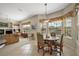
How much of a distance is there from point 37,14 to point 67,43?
84 cm

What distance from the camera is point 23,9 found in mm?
2453

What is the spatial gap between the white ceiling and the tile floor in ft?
1.66

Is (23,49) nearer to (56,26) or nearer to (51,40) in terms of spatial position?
(51,40)

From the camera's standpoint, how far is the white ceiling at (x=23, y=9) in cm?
241

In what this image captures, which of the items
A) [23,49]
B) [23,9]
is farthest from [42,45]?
[23,9]

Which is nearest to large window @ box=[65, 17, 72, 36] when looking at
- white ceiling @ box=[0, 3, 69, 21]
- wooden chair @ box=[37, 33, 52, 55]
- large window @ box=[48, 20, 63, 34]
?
large window @ box=[48, 20, 63, 34]

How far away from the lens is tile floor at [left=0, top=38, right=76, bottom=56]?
2.45 metres

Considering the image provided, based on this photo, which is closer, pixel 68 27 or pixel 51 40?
pixel 68 27

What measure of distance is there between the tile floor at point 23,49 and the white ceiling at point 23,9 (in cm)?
51

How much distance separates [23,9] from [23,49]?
808 millimetres

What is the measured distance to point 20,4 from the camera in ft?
7.95

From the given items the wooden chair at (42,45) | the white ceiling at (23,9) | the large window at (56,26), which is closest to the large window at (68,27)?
the large window at (56,26)

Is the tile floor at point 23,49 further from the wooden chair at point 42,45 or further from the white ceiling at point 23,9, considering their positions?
the white ceiling at point 23,9

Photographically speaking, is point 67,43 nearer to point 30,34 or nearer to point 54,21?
point 54,21
